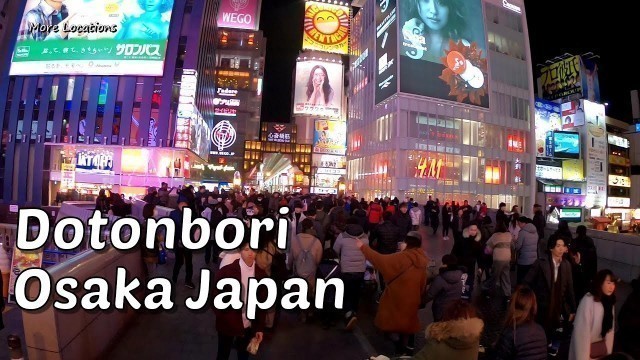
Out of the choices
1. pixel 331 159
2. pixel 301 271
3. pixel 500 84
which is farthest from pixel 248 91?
pixel 301 271

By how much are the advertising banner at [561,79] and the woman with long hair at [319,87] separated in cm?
3455

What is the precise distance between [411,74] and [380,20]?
1009 centimetres

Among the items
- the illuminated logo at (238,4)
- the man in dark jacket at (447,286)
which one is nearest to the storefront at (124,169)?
the man in dark jacket at (447,286)

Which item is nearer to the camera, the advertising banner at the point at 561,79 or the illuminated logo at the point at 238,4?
the advertising banner at the point at 561,79

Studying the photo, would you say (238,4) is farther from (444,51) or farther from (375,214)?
(375,214)

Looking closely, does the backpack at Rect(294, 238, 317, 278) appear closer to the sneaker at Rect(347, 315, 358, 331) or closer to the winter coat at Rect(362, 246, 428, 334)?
the sneaker at Rect(347, 315, 358, 331)

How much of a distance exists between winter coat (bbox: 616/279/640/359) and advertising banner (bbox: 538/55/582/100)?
7060 centimetres

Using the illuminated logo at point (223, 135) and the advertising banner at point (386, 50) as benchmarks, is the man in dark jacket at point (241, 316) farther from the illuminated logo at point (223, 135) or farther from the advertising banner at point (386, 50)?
the illuminated logo at point (223, 135)

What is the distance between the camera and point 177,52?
42531 millimetres

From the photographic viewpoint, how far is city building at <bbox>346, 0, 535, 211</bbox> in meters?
42.7

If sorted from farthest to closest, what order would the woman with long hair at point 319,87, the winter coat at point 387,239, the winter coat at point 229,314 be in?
1. the woman with long hair at point 319,87
2. the winter coat at point 387,239
3. the winter coat at point 229,314

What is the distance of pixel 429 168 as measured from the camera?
4291cm

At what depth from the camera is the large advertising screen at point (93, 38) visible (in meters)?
41.7

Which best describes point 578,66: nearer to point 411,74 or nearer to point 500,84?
point 500,84
